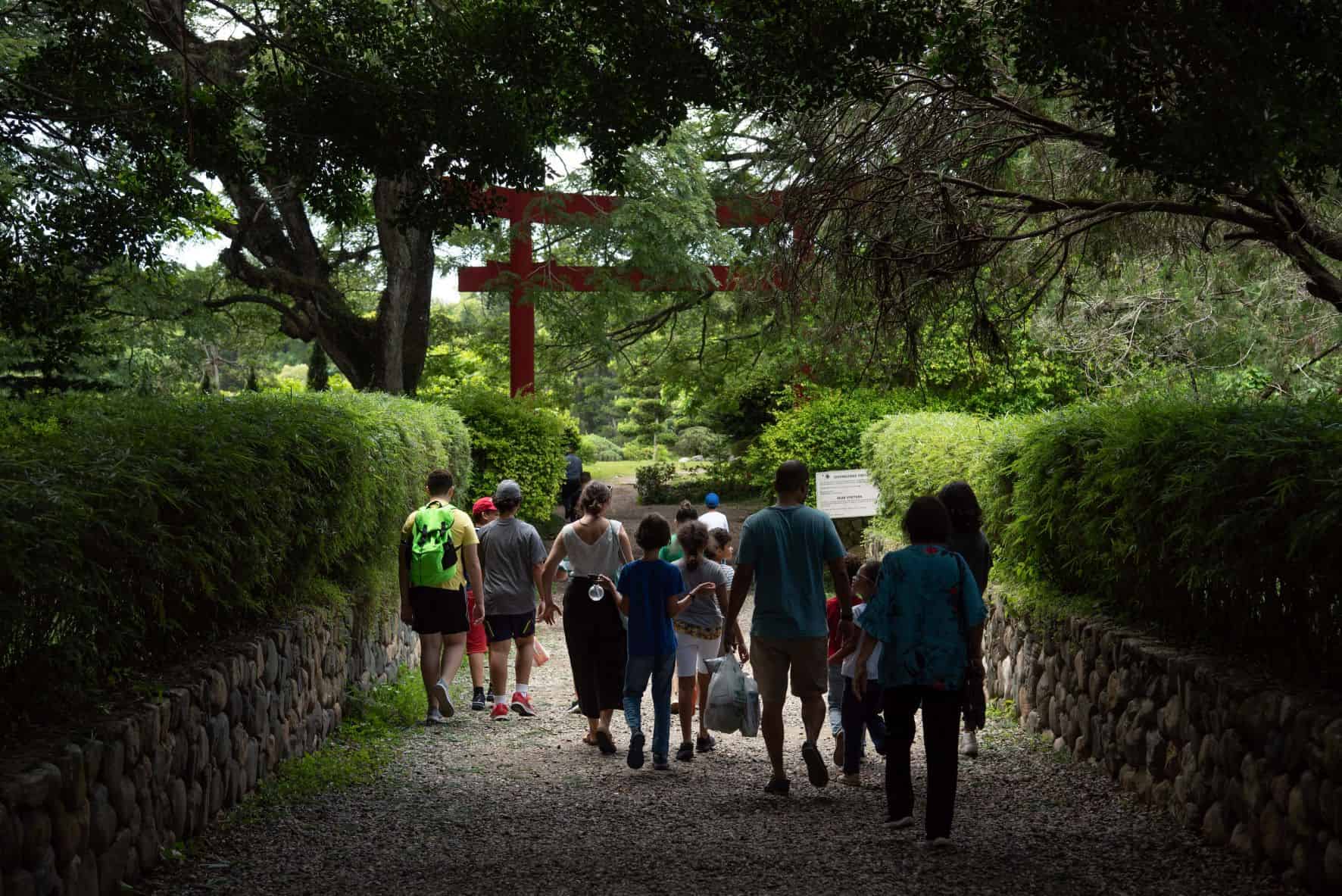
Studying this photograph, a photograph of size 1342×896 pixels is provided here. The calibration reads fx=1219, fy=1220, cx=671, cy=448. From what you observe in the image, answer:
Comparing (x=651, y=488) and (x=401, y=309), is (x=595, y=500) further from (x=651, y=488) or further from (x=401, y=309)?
(x=651, y=488)

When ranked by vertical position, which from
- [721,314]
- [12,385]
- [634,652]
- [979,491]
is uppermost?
[721,314]

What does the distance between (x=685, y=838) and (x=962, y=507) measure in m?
2.67

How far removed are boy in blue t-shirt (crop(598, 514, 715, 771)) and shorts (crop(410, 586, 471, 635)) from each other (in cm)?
190

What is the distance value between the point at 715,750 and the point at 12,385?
15701mm

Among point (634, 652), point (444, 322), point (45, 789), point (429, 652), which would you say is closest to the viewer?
point (45, 789)

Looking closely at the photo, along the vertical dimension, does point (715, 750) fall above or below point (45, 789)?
below

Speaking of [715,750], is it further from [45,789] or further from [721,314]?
[721,314]

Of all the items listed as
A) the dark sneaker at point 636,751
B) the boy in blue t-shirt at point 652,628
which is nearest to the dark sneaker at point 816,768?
the boy in blue t-shirt at point 652,628

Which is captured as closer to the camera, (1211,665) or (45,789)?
(45,789)

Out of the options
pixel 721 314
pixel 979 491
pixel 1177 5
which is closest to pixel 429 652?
pixel 979 491

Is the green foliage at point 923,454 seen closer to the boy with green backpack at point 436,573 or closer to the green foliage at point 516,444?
the boy with green backpack at point 436,573

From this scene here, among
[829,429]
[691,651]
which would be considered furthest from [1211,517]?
[829,429]

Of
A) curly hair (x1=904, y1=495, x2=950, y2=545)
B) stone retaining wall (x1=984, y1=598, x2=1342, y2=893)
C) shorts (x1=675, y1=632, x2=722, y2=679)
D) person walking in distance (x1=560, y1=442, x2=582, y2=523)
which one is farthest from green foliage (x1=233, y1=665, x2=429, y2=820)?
person walking in distance (x1=560, y1=442, x2=582, y2=523)

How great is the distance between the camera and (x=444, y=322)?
33219 mm
